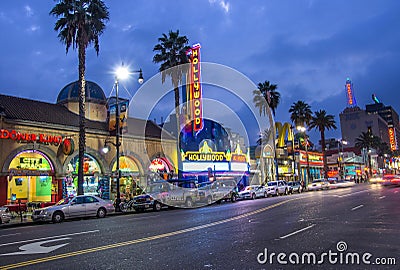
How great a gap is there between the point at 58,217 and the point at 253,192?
2080cm

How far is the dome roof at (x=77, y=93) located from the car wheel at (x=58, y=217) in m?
16.8

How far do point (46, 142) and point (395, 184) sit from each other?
42417 mm

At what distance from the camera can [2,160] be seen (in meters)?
23.7

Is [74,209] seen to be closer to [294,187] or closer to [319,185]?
[294,187]

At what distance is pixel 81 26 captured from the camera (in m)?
25.5

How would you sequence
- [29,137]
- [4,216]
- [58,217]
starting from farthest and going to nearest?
[29,137] → [58,217] → [4,216]

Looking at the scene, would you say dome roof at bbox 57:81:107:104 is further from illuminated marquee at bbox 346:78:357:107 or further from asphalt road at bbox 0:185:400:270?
illuminated marquee at bbox 346:78:357:107

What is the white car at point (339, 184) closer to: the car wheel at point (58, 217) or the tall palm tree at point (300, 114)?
the tall palm tree at point (300, 114)

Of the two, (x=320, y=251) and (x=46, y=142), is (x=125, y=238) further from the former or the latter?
(x=46, y=142)

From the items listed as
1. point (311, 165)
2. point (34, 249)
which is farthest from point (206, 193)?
point (311, 165)

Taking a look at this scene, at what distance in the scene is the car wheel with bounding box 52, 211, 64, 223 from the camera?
18747 millimetres

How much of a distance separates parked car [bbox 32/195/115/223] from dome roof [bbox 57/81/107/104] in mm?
15311

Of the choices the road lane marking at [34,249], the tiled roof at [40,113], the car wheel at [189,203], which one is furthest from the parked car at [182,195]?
the road lane marking at [34,249]

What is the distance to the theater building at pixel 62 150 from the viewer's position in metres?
24.7
